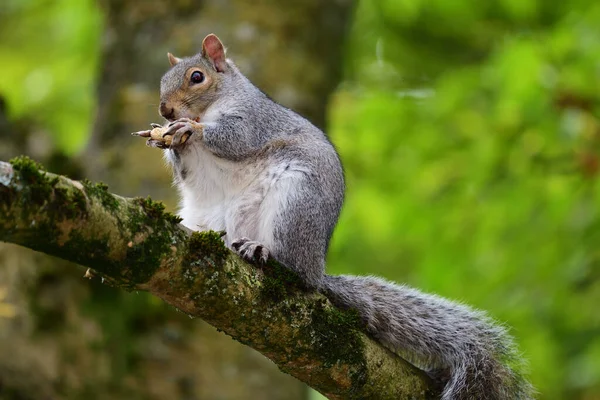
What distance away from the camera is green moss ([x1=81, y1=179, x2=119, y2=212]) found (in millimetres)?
1969

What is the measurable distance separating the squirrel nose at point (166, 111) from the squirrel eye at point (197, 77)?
0.63 feet

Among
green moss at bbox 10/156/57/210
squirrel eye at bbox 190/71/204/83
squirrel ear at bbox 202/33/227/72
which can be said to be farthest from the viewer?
squirrel ear at bbox 202/33/227/72

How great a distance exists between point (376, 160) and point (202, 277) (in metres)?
3.91

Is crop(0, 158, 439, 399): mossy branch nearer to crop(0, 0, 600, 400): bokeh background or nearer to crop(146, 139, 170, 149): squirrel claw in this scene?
crop(146, 139, 170, 149): squirrel claw

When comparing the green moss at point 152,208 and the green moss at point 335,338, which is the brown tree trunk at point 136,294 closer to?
the green moss at point 335,338

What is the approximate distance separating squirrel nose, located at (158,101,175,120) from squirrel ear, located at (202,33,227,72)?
377 mm

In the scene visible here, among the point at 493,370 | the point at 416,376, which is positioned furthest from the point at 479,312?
the point at 416,376

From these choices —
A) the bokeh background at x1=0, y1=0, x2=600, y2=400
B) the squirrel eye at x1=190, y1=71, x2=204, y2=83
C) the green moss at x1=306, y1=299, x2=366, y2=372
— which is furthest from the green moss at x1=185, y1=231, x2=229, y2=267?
the bokeh background at x1=0, y1=0, x2=600, y2=400

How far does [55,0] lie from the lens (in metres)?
6.53

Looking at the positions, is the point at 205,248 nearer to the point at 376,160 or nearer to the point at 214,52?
the point at 214,52

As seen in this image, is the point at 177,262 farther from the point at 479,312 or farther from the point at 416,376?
the point at 479,312

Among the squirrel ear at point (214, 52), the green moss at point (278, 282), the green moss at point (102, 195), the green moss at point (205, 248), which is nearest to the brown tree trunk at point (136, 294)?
the squirrel ear at point (214, 52)

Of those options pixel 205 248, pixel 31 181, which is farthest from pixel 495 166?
pixel 31 181

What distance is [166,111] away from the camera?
3385mm
